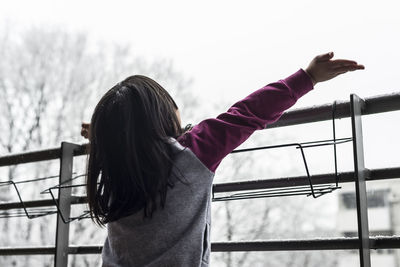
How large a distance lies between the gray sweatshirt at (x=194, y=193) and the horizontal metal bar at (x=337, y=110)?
0.25 meters

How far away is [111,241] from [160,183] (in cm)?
18

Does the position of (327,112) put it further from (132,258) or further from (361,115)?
(132,258)

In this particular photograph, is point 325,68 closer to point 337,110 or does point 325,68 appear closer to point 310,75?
point 310,75

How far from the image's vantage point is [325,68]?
39.0 inches

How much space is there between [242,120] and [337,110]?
336mm

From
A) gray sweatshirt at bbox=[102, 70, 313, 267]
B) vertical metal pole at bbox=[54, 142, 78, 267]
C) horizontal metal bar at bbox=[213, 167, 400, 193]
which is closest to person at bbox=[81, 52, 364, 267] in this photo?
gray sweatshirt at bbox=[102, 70, 313, 267]

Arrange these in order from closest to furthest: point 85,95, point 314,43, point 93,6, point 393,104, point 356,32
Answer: point 393,104 < point 85,95 < point 356,32 < point 314,43 < point 93,6

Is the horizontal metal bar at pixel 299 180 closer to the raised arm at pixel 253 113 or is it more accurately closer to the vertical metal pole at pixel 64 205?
the raised arm at pixel 253 113

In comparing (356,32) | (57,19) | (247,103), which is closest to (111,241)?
(247,103)

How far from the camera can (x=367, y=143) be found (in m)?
1.24

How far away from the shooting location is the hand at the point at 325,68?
99 centimetres

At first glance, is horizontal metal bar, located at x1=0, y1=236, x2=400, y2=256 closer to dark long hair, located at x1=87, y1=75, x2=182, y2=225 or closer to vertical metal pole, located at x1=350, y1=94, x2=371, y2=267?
vertical metal pole, located at x1=350, y1=94, x2=371, y2=267

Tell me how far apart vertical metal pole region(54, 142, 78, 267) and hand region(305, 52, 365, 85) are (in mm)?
1013

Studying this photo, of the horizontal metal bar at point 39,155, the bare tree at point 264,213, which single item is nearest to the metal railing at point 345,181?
the horizontal metal bar at point 39,155
